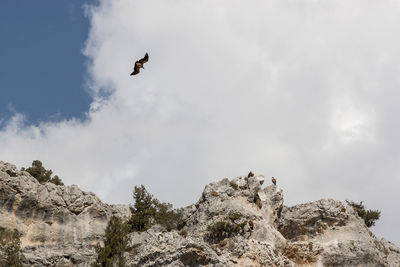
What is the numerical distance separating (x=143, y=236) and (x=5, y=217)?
60.7ft

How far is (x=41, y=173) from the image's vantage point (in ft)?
311

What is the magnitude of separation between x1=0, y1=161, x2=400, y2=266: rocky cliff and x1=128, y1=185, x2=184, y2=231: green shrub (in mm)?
3577

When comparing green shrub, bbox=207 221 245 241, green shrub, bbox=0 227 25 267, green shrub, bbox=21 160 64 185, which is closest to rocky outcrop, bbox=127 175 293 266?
green shrub, bbox=207 221 245 241

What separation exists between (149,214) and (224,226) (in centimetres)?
2155

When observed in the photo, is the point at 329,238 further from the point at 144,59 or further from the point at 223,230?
the point at 144,59

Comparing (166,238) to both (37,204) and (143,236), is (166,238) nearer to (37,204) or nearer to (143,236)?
(143,236)

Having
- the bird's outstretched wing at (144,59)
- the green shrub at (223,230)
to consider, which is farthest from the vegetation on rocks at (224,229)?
the bird's outstretched wing at (144,59)

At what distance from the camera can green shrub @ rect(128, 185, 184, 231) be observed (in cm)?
7031

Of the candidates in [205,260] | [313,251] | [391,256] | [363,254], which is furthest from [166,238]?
[391,256]

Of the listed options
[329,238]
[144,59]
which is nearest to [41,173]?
[329,238]

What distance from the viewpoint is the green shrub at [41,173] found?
9212cm

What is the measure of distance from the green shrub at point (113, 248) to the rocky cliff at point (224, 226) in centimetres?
194

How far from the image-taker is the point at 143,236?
58312 mm

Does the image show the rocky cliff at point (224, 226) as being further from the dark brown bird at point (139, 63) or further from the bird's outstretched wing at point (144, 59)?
the bird's outstretched wing at point (144, 59)
